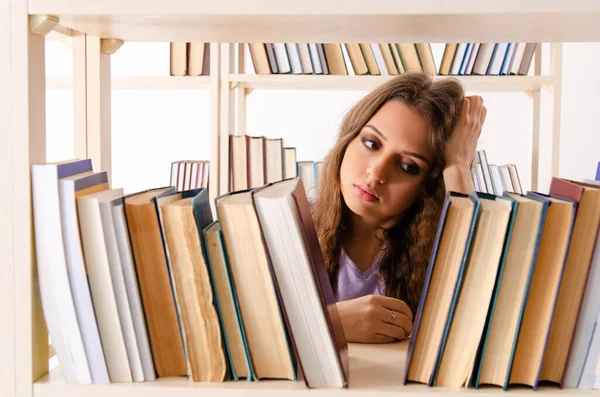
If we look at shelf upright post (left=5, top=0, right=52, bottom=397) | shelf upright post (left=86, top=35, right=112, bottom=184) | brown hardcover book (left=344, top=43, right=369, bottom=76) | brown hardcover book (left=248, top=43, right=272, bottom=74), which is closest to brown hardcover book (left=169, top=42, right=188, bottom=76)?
brown hardcover book (left=248, top=43, right=272, bottom=74)

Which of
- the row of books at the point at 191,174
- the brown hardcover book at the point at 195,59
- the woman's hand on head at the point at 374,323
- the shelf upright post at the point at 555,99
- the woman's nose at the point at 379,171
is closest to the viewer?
the woman's hand on head at the point at 374,323

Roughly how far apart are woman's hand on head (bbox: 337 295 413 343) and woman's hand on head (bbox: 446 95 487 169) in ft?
1.83

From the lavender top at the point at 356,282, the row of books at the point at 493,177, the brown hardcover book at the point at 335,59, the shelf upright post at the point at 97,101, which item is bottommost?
the lavender top at the point at 356,282

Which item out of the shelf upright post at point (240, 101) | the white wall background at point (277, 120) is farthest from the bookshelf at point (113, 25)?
the white wall background at point (277, 120)

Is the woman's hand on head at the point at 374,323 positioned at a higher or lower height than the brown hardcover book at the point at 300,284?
lower

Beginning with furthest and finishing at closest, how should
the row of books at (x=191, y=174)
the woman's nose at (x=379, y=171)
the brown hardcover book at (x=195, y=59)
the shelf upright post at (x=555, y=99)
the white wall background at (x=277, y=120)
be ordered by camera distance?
the white wall background at (x=277, y=120)
the row of books at (x=191, y=174)
the brown hardcover book at (x=195, y=59)
the shelf upright post at (x=555, y=99)
the woman's nose at (x=379, y=171)

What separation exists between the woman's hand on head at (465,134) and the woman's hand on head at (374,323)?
558 mm

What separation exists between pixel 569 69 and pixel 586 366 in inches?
149

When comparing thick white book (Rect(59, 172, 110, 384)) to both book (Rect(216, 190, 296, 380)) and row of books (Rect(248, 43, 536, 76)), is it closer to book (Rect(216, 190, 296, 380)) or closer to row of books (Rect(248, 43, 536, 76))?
book (Rect(216, 190, 296, 380))

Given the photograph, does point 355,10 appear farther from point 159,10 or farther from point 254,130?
point 254,130

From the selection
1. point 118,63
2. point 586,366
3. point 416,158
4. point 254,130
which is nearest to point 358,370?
point 586,366

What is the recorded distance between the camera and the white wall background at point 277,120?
12.9 feet

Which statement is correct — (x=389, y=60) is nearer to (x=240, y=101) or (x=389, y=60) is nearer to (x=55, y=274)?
(x=240, y=101)

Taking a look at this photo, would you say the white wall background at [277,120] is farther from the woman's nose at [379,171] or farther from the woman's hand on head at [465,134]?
the woman's nose at [379,171]
